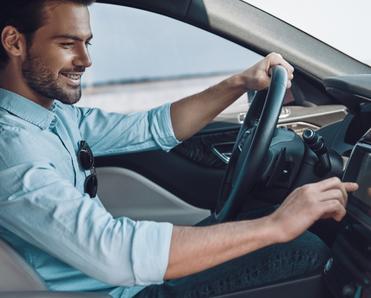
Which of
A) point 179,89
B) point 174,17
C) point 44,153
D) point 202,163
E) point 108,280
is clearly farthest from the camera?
point 179,89

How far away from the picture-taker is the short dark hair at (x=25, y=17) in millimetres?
1362

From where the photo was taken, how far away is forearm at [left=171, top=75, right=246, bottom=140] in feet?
6.03

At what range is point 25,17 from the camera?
1374 mm

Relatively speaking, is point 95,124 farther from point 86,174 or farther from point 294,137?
point 294,137

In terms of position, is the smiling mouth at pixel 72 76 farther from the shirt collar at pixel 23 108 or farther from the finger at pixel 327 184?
the finger at pixel 327 184

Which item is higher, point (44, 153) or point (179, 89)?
point (44, 153)

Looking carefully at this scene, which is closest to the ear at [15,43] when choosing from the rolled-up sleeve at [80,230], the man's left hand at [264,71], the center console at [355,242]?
the rolled-up sleeve at [80,230]

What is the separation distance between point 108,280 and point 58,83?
45 centimetres

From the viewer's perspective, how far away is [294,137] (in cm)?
175

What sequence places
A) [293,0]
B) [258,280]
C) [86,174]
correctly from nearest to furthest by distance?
1. [258,280]
2. [86,174]
3. [293,0]

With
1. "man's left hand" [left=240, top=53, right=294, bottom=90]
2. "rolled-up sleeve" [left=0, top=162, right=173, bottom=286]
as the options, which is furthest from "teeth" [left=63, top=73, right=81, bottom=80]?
"man's left hand" [left=240, top=53, right=294, bottom=90]

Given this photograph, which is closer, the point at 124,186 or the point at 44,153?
the point at 44,153

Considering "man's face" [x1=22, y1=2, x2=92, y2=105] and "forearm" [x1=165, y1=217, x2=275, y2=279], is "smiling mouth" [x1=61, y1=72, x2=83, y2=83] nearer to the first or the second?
"man's face" [x1=22, y1=2, x2=92, y2=105]

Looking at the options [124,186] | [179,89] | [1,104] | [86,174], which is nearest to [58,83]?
[1,104]
